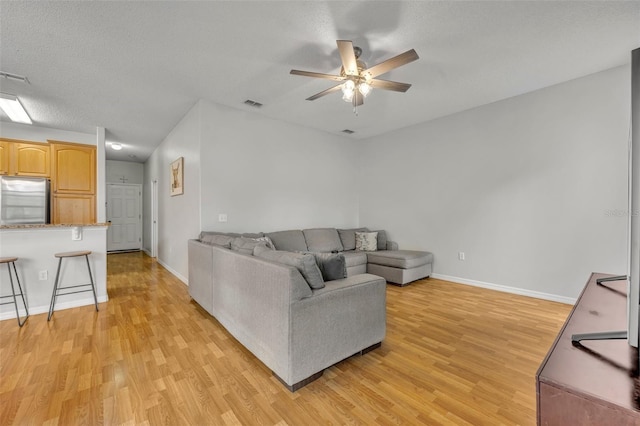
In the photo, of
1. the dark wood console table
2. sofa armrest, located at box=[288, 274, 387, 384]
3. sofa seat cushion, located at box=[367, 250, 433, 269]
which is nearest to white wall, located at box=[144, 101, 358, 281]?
sofa seat cushion, located at box=[367, 250, 433, 269]

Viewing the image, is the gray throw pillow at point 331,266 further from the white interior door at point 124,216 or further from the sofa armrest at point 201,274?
the white interior door at point 124,216

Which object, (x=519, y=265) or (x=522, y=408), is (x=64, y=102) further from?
(x=519, y=265)

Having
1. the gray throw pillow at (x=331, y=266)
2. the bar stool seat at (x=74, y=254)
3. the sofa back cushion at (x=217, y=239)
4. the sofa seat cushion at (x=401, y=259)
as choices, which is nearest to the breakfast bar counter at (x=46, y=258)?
the bar stool seat at (x=74, y=254)

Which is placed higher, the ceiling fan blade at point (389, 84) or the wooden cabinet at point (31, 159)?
the ceiling fan blade at point (389, 84)

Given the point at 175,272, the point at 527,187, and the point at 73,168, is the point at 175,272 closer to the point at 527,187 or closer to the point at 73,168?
the point at 73,168

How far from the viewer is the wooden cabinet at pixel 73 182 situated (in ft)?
14.5

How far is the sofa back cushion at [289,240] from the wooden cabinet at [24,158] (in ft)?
12.8

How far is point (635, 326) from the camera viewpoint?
2.79 ft

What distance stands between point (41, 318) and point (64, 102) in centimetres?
276

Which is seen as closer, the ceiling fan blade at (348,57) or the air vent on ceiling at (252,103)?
the ceiling fan blade at (348,57)

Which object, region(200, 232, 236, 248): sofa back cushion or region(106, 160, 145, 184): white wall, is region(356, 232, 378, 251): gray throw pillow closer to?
region(200, 232, 236, 248): sofa back cushion

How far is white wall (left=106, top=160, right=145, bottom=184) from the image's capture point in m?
7.30

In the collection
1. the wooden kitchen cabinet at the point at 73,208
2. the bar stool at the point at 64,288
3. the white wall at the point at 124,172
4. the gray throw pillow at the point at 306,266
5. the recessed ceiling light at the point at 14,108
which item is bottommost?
the bar stool at the point at 64,288

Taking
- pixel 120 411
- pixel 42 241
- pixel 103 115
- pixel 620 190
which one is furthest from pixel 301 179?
pixel 620 190
